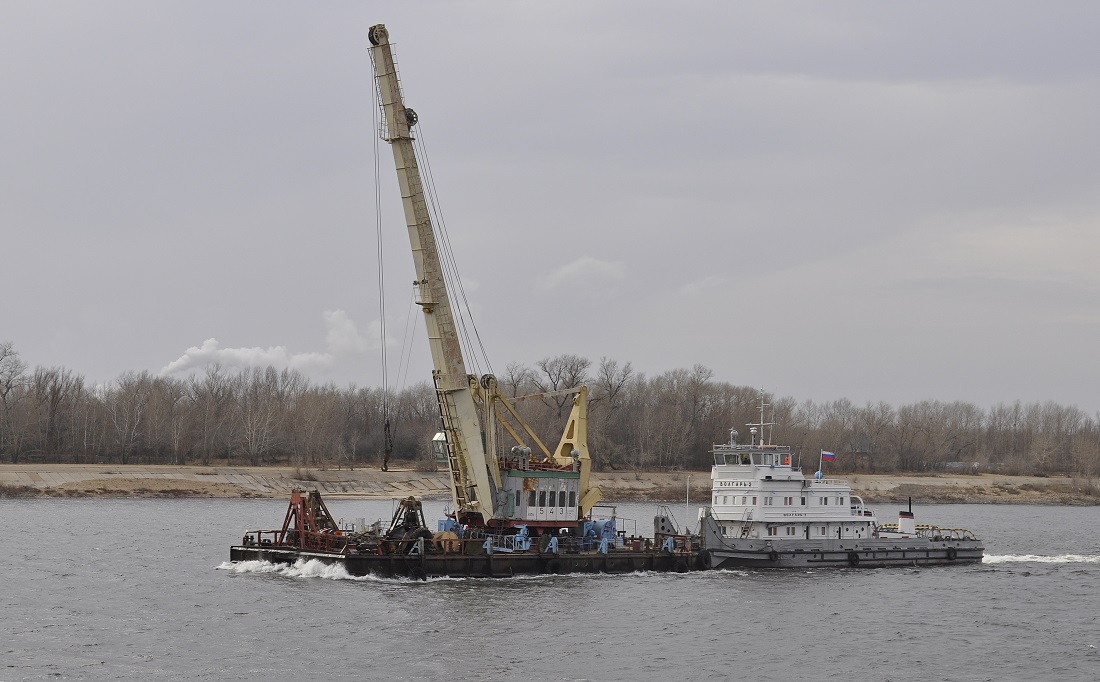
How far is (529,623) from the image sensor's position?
37.2m

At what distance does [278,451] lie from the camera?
117938mm

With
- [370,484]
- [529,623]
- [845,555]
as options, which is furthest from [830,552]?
[370,484]

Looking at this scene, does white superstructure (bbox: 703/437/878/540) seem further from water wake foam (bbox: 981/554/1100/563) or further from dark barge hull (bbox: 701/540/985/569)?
water wake foam (bbox: 981/554/1100/563)

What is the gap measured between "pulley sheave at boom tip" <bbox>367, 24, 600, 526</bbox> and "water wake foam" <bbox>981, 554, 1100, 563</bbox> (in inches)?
927

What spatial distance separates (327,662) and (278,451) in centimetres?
8907

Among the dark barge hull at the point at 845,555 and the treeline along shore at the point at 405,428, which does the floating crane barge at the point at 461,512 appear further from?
the treeline along shore at the point at 405,428

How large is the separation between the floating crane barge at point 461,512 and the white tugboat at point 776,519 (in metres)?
1.81

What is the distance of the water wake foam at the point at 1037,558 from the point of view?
5938 cm

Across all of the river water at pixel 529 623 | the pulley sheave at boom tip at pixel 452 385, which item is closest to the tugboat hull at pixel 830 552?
the river water at pixel 529 623

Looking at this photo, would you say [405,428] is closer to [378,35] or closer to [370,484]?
[370,484]

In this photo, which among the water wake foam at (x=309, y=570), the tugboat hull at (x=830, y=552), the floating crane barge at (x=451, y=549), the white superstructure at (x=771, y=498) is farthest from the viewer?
the white superstructure at (x=771, y=498)

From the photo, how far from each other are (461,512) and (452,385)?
200 inches

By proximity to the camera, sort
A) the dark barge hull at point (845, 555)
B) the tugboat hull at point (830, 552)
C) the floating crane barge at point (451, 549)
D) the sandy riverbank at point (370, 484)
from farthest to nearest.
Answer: the sandy riverbank at point (370, 484)
the dark barge hull at point (845, 555)
the tugboat hull at point (830, 552)
the floating crane barge at point (451, 549)

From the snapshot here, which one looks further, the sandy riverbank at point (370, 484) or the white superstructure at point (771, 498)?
the sandy riverbank at point (370, 484)
